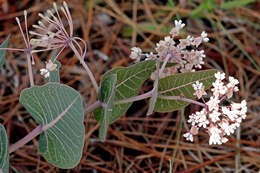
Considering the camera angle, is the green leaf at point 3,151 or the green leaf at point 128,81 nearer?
the green leaf at point 3,151

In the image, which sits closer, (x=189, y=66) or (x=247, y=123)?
(x=189, y=66)

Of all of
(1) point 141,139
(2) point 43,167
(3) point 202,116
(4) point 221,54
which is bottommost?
(2) point 43,167

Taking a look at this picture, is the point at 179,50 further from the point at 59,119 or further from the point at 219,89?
the point at 59,119

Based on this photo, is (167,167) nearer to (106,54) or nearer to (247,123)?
(247,123)

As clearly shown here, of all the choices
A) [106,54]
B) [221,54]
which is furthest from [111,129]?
[221,54]

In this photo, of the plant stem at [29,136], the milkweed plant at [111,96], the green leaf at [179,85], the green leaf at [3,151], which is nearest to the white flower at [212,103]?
the milkweed plant at [111,96]

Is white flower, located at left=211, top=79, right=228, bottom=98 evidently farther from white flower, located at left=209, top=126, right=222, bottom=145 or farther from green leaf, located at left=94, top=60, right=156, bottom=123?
green leaf, located at left=94, top=60, right=156, bottom=123

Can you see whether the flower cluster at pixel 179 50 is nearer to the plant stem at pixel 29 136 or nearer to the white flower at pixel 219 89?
the white flower at pixel 219 89
